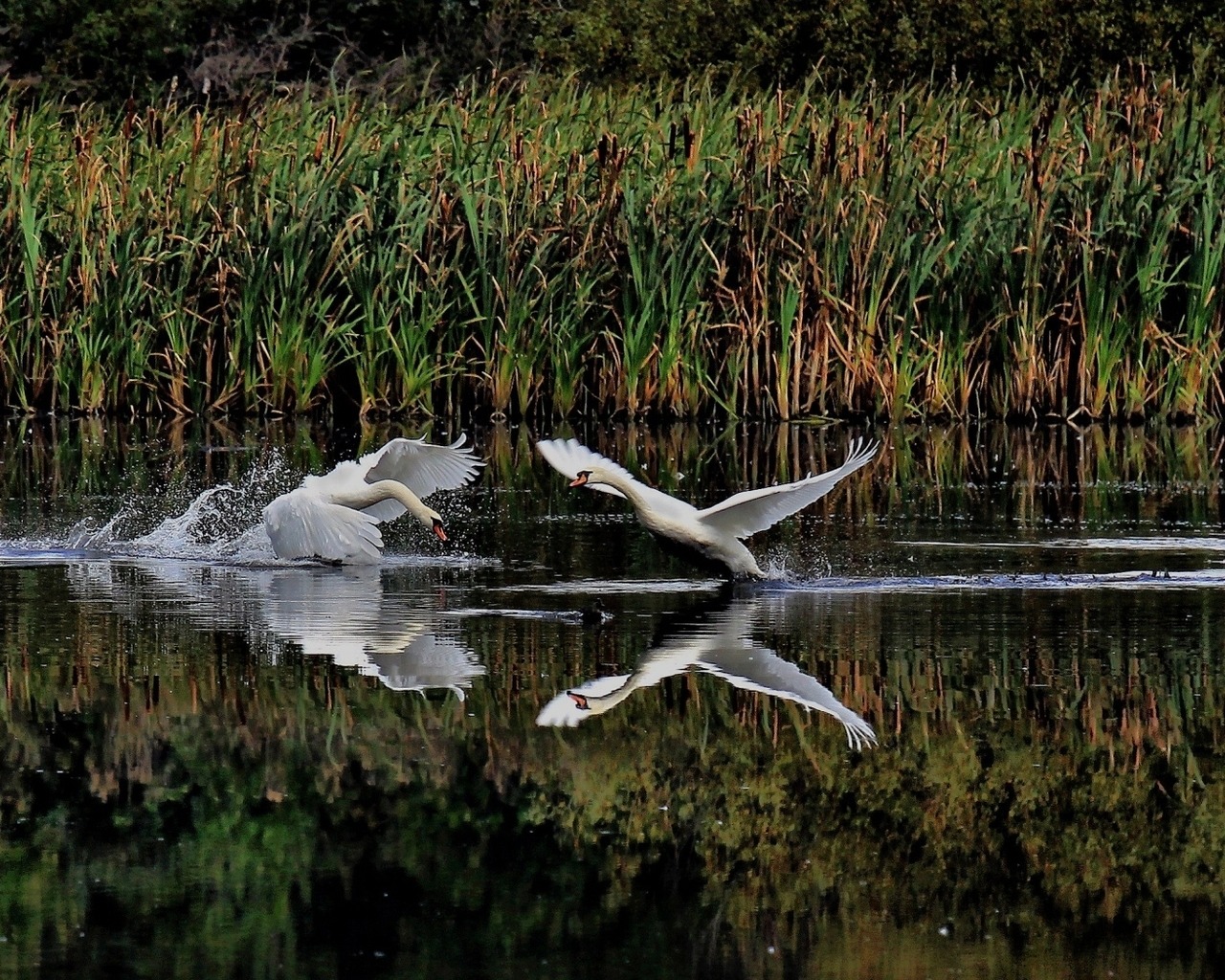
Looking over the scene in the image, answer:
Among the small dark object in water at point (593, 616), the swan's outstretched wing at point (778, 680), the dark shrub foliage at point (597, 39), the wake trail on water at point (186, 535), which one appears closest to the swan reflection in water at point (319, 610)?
the wake trail on water at point (186, 535)

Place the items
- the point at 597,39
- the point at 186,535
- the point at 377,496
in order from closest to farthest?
the point at 377,496 → the point at 186,535 → the point at 597,39

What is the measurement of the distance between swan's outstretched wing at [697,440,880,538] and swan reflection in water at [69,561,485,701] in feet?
4.14

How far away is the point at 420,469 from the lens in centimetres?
1193

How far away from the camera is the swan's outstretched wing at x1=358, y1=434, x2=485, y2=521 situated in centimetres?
1167

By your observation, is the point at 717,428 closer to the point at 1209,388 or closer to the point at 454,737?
the point at 1209,388

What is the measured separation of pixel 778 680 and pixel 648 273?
10246 mm

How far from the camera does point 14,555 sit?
433 inches

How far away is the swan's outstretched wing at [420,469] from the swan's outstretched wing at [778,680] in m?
3.57

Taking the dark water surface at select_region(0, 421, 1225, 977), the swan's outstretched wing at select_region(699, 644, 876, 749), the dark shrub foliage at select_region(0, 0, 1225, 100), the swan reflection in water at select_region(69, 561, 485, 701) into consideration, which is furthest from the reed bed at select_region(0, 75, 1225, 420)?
the swan's outstretched wing at select_region(699, 644, 876, 749)

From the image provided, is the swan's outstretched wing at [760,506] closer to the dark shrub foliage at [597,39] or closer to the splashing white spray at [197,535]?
the splashing white spray at [197,535]

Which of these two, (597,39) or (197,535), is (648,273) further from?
(597,39)

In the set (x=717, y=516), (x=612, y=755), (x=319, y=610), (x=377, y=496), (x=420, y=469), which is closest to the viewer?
(x=612, y=755)

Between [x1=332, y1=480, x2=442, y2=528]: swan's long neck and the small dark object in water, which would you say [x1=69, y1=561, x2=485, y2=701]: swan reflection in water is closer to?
[x1=332, y1=480, x2=442, y2=528]: swan's long neck

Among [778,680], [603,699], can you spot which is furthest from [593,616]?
[603,699]
